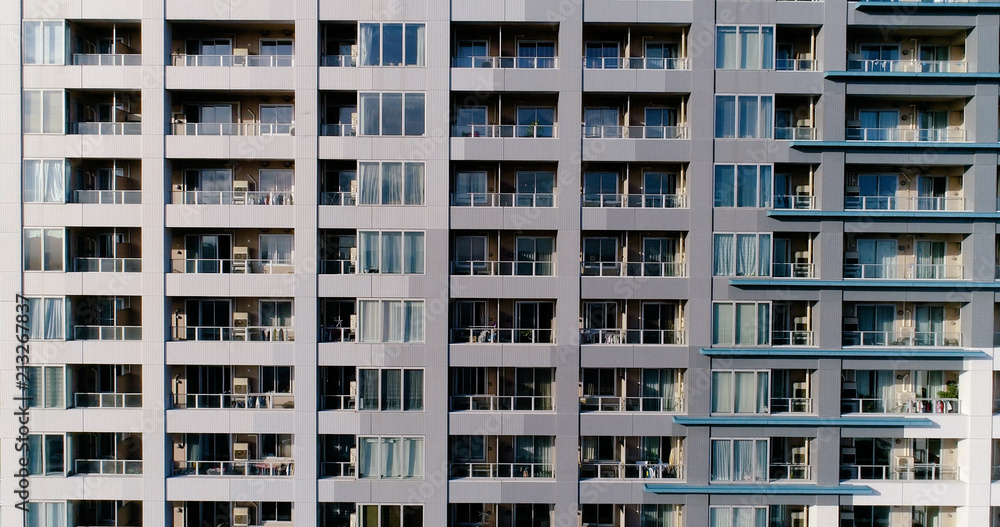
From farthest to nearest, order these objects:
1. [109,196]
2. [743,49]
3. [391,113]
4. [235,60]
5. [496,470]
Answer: [496,470]
[235,60]
[109,196]
[743,49]
[391,113]

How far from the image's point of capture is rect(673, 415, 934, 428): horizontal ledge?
70.1 feet

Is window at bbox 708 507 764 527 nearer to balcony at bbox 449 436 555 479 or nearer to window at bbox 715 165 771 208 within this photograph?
balcony at bbox 449 436 555 479

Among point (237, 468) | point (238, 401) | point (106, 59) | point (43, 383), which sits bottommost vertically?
point (237, 468)

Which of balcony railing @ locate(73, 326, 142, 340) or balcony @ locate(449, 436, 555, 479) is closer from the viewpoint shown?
balcony railing @ locate(73, 326, 142, 340)

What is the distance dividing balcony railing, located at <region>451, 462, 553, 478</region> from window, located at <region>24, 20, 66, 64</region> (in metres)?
23.7

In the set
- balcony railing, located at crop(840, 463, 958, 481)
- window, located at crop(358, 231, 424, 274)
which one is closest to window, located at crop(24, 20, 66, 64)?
window, located at crop(358, 231, 424, 274)

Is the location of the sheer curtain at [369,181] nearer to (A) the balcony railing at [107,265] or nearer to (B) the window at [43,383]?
(A) the balcony railing at [107,265]

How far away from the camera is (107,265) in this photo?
2183 centimetres

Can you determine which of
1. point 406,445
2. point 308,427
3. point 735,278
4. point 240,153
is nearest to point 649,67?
point 735,278

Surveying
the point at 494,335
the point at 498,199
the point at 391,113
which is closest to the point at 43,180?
the point at 391,113

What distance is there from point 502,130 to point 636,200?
657cm

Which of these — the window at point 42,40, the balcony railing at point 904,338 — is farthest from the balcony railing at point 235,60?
the balcony railing at point 904,338

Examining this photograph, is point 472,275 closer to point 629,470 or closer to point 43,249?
point 629,470

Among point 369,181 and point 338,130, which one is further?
point 338,130
